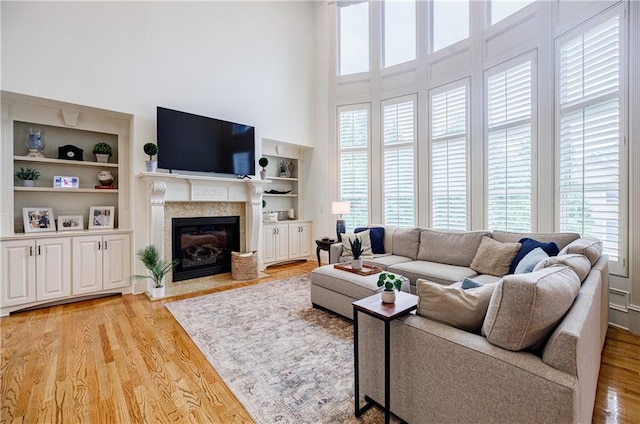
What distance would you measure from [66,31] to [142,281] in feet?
10.9

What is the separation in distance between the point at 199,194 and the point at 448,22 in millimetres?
4955

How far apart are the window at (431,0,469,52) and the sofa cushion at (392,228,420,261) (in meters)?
3.21

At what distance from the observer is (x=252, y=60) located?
17.1 feet

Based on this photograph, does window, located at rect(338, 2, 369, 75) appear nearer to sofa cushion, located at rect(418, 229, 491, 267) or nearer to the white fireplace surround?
the white fireplace surround

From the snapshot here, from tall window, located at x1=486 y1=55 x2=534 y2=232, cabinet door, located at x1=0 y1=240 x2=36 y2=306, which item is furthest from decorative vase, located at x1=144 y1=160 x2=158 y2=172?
tall window, located at x1=486 y1=55 x2=534 y2=232

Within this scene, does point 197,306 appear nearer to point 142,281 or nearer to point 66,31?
point 142,281

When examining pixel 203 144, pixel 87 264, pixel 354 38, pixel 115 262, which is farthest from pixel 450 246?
pixel 87 264

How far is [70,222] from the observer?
3.71 m

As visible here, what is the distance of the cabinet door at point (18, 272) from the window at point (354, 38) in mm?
5738

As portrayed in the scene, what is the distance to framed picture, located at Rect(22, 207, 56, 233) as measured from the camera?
3404 mm

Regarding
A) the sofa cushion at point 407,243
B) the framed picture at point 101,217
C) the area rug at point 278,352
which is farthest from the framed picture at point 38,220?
the sofa cushion at point 407,243

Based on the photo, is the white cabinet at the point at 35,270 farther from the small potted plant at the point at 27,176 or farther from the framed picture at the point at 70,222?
the small potted plant at the point at 27,176

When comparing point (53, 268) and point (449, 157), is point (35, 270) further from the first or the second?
point (449, 157)

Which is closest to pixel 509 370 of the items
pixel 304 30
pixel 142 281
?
pixel 142 281
